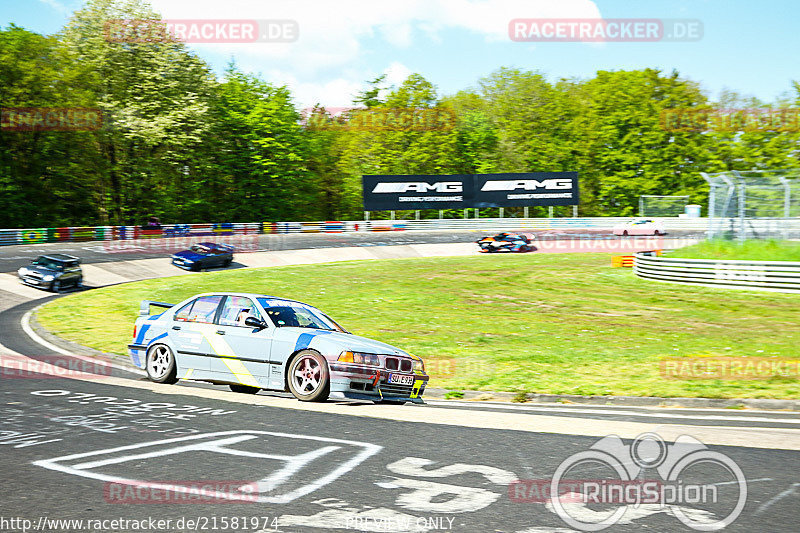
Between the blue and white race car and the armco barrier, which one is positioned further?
the armco barrier

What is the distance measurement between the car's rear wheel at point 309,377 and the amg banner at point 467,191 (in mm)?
52767

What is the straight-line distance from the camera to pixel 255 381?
10539 millimetres

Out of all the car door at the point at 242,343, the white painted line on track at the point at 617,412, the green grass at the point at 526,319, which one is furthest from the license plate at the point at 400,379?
the green grass at the point at 526,319

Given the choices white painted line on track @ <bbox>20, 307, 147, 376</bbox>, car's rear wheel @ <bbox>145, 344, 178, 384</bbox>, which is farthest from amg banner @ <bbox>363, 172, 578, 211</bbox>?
car's rear wheel @ <bbox>145, 344, 178, 384</bbox>

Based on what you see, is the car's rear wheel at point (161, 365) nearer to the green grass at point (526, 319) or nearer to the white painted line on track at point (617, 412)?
the white painted line on track at point (617, 412)

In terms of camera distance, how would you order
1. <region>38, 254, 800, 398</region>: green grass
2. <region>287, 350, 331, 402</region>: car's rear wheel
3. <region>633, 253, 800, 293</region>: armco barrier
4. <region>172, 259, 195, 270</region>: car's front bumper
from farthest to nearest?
<region>172, 259, 195, 270</region>: car's front bumper < <region>633, 253, 800, 293</region>: armco barrier < <region>38, 254, 800, 398</region>: green grass < <region>287, 350, 331, 402</region>: car's rear wheel

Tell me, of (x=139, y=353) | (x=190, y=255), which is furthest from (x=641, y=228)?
(x=139, y=353)

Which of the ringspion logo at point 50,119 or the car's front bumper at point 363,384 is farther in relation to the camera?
the ringspion logo at point 50,119

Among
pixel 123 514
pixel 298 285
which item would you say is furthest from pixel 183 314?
pixel 298 285

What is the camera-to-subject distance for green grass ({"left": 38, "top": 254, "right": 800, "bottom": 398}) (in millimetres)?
13141

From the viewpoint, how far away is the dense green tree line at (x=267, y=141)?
181 feet

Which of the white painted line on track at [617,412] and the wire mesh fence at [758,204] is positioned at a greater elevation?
→ the wire mesh fence at [758,204]

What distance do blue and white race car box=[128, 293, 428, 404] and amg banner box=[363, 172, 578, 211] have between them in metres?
51.3

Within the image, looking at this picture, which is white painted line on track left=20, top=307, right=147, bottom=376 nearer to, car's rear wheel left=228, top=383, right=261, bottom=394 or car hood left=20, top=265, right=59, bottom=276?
car's rear wheel left=228, top=383, right=261, bottom=394
